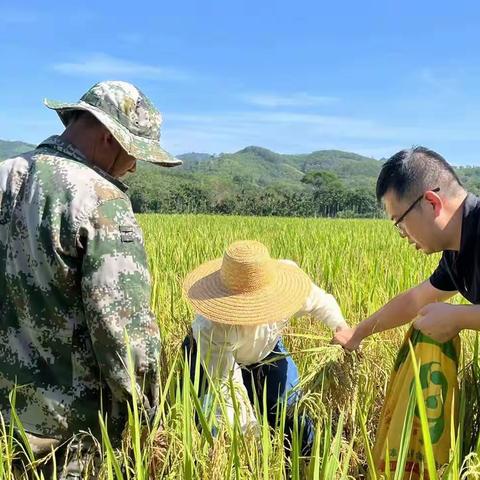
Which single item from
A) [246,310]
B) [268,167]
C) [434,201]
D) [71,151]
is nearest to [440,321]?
[434,201]

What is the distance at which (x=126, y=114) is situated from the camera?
5.20 ft

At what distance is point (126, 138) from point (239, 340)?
836 millimetres

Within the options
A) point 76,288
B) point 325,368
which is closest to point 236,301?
point 325,368

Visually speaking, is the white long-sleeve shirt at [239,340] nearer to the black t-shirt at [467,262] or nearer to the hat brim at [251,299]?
the hat brim at [251,299]

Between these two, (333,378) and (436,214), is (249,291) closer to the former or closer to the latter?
(333,378)

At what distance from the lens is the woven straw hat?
1892 millimetres

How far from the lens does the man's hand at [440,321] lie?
1.62m

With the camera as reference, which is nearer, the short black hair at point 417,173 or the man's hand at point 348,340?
the short black hair at point 417,173

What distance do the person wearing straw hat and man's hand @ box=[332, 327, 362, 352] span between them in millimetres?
157

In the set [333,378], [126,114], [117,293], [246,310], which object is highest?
[126,114]

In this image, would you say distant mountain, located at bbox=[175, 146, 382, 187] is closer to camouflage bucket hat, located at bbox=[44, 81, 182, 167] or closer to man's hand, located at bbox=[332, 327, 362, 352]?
man's hand, located at bbox=[332, 327, 362, 352]

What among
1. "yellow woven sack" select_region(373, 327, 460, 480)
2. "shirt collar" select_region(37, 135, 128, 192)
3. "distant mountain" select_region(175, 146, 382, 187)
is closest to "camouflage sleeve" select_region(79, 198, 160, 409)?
"shirt collar" select_region(37, 135, 128, 192)

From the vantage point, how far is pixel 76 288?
1510mm

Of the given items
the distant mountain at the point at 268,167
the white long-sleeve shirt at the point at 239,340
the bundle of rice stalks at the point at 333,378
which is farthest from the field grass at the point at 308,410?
the distant mountain at the point at 268,167
